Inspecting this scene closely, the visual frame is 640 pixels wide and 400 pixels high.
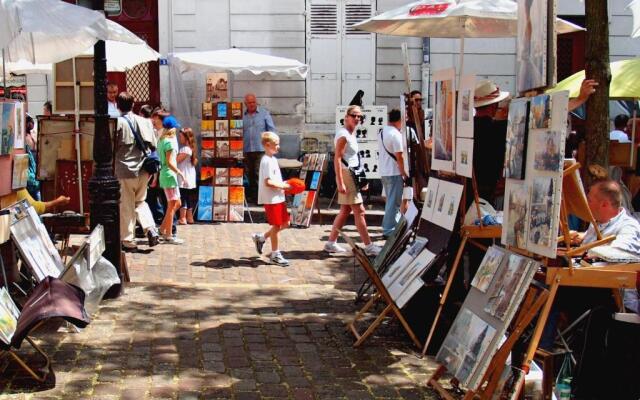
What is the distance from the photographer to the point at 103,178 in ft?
26.2

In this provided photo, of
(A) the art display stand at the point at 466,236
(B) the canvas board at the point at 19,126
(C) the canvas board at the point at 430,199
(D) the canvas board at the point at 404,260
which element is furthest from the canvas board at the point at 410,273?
(B) the canvas board at the point at 19,126

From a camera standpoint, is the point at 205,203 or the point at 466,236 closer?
the point at 466,236

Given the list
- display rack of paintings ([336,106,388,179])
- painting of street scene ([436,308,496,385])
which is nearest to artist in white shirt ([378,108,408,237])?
display rack of paintings ([336,106,388,179])

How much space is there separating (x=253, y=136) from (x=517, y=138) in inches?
438

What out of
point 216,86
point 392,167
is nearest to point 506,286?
point 392,167

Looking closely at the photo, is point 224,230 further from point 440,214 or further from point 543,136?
point 543,136

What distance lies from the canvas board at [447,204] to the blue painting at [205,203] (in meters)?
7.49

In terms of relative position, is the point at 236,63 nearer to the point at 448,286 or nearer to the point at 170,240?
the point at 170,240

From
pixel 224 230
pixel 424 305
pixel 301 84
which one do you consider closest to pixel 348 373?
pixel 424 305

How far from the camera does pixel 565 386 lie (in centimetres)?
510

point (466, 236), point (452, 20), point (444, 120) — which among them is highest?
point (452, 20)

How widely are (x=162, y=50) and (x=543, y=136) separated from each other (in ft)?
43.7

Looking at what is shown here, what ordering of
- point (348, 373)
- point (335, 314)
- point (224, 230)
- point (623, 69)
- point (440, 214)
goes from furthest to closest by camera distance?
point (224, 230), point (623, 69), point (335, 314), point (440, 214), point (348, 373)

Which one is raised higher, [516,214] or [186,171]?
[516,214]
